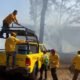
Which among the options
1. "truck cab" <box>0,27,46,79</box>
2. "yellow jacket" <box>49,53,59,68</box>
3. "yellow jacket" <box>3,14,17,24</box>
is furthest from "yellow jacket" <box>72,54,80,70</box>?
"yellow jacket" <box>3,14,17,24</box>

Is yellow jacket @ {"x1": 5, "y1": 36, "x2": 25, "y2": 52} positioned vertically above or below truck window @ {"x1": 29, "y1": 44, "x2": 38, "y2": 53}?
above

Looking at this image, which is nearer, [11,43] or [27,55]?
[27,55]

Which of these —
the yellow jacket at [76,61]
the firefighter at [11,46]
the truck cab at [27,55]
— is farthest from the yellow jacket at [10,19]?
the yellow jacket at [76,61]

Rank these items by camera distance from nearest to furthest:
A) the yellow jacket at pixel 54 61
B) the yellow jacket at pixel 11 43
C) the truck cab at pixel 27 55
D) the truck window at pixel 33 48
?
the truck cab at pixel 27 55 < the yellow jacket at pixel 11 43 < the truck window at pixel 33 48 < the yellow jacket at pixel 54 61

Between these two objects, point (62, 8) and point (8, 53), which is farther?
point (62, 8)

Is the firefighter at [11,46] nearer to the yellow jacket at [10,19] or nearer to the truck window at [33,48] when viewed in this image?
the truck window at [33,48]

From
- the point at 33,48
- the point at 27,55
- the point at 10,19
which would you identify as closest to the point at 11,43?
the point at 27,55

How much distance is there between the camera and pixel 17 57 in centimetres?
1421

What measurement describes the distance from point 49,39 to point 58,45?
221 cm

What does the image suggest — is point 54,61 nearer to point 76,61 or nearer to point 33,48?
point 33,48

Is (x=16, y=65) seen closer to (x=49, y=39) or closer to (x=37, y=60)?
(x=37, y=60)

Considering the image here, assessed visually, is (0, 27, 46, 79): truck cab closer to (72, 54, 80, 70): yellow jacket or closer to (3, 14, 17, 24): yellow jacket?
(3, 14, 17, 24): yellow jacket

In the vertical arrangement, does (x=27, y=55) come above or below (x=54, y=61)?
above

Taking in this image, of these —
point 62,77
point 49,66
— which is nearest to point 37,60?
point 49,66
